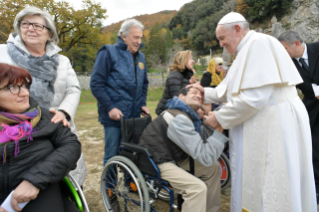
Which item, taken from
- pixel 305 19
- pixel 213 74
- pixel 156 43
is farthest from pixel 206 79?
pixel 156 43

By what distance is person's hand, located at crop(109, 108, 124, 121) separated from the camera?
2.46 metres

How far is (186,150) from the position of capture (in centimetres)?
201

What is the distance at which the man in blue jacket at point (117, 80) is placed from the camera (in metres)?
2.57

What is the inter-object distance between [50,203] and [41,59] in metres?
1.19

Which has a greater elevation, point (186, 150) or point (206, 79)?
point (206, 79)

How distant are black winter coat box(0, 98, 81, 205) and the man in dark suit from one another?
116 inches

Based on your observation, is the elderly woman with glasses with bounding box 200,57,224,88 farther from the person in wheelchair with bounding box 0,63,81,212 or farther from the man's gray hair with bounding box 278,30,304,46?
the person in wheelchair with bounding box 0,63,81,212

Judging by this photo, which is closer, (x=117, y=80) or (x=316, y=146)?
(x=117, y=80)

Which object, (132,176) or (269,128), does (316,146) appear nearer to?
(269,128)

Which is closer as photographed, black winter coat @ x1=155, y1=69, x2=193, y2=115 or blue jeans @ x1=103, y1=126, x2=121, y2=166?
blue jeans @ x1=103, y1=126, x2=121, y2=166

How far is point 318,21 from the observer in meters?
4.11

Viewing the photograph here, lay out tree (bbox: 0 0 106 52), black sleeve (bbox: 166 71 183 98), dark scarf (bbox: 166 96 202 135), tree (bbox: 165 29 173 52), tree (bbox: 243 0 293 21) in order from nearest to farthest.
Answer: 1. dark scarf (bbox: 166 96 202 135)
2. black sleeve (bbox: 166 71 183 98)
3. tree (bbox: 243 0 293 21)
4. tree (bbox: 0 0 106 52)
5. tree (bbox: 165 29 173 52)

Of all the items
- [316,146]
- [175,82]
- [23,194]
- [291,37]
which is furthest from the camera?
[175,82]

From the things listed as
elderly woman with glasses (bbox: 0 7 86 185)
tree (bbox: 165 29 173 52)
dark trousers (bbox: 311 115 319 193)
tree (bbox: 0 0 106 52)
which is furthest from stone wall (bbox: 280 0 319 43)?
tree (bbox: 165 29 173 52)
